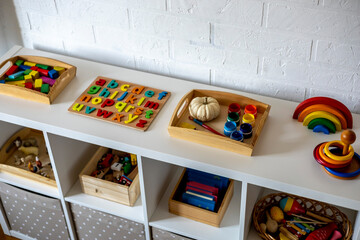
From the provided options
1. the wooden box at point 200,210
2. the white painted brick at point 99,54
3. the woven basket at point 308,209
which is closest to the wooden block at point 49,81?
the white painted brick at point 99,54

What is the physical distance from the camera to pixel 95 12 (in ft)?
6.10

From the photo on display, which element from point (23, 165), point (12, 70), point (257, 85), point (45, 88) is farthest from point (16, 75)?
point (257, 85)

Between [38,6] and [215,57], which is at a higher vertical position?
[38,6]

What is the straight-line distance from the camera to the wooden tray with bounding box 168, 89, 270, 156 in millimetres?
1456

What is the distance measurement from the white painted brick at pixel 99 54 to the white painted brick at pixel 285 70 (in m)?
0.57

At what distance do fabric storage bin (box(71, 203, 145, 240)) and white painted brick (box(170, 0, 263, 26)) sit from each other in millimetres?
830

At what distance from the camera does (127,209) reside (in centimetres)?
180

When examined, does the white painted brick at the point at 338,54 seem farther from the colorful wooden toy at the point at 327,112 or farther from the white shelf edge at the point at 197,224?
the white shelf edge at the point at 197,224

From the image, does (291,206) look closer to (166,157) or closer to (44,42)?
(166,157)

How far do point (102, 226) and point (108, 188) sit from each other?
0.19 metres

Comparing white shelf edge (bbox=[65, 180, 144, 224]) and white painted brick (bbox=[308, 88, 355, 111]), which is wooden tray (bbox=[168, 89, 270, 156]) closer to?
white painted brick (bbox=[308, 88, 355, 111])

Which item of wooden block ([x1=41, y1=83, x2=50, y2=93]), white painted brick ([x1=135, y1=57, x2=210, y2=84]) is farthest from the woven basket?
wooden block ([x1=41, y1=83, x2=50, y2=93])

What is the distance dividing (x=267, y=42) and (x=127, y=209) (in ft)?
2.71

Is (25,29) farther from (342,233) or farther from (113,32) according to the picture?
(342,233)
